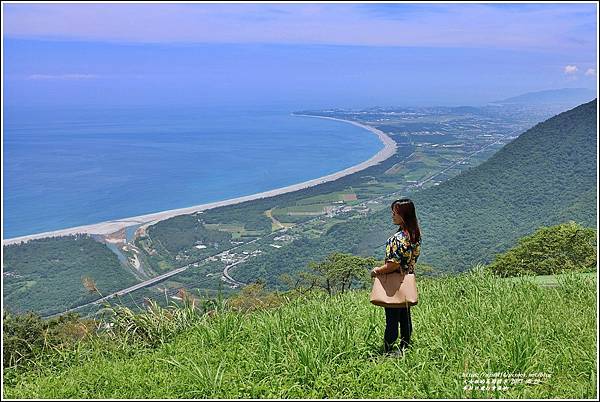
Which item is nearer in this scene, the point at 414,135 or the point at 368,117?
the point at 414,135

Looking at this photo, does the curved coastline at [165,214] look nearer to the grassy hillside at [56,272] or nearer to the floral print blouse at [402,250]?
the grassy hillside at [56,272]

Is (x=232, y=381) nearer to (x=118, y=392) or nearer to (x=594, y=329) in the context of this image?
(x=118, y=392)

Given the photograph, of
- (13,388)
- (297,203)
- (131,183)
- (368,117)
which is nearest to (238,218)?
(297,203)

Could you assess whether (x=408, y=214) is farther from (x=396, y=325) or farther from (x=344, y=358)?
(x=344, y=358)

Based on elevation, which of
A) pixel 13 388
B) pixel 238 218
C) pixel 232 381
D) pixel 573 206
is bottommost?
pixel 238 218

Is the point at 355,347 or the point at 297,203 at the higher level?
the point at 355,347

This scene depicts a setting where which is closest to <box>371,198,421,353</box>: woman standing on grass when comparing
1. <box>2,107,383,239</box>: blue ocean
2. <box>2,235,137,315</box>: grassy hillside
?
<box>2,235,137,315</box>: grassy hillside

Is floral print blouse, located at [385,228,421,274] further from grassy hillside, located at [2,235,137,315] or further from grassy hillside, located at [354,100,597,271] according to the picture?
grassy hillside, located at [354,100,597,271]

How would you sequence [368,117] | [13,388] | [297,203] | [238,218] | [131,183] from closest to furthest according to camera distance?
[13,388]
[238,218]
[297,203]
[131,183]
[368,117]
